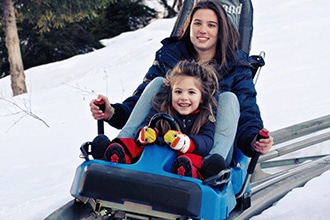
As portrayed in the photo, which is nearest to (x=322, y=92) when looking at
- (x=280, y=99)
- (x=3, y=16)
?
(x=280, y=99)

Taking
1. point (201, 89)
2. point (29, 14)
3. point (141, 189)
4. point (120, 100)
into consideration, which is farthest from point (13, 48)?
point (141, 189)

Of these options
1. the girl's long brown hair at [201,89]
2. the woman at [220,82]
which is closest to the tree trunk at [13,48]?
the woman at [220,82]

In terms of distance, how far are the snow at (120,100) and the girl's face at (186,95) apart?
32.7 inches

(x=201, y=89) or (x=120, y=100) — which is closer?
(x=201, y=89)

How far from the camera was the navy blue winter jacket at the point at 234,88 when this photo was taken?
11.5 feet

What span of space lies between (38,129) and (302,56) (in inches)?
175

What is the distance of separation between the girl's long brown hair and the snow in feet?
2.41

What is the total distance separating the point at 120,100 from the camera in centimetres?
838

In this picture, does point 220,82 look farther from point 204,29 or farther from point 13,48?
point 13,48

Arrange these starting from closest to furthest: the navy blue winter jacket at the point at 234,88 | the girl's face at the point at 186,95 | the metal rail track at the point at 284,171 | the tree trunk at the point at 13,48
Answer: the girl's face at the point at 186,95, the navy blue winter jacket at the point at 234,88, the metal rail track at the point at 284,171, the tree trunk at the point at 13,48

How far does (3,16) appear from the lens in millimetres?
12188

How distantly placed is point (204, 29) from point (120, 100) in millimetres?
4579

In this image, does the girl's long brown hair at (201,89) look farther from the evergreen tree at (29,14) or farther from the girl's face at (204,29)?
the evergreen tree at (29,14)

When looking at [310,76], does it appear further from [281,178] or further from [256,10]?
[256,10]
